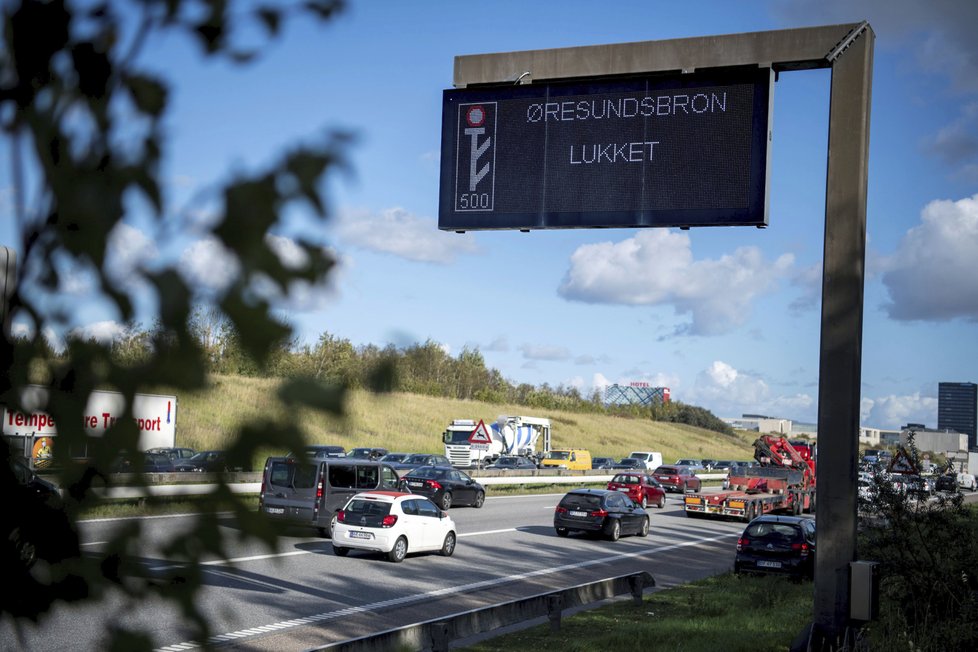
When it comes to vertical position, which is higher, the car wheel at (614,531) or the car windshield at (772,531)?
the car windshield at (772,531)

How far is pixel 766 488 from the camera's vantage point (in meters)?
41.6

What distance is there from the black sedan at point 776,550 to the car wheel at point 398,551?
745 cm

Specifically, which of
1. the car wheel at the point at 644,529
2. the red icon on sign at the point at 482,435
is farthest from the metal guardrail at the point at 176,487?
the red icon on sign at the point at 482,435

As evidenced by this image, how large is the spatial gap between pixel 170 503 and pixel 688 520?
38.7 meters

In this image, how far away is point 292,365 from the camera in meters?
1.62

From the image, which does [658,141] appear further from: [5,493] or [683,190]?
[5,493]

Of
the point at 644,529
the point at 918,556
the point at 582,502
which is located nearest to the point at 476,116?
the point at 918,556

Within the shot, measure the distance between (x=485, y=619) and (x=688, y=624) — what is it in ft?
11.6

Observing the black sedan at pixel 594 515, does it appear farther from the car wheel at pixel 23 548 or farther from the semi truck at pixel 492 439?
the car wheel at pixel 23 548

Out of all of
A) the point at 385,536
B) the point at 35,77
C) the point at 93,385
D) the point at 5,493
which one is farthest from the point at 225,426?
the point at 385,536

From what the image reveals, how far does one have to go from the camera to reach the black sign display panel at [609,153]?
11461 mm

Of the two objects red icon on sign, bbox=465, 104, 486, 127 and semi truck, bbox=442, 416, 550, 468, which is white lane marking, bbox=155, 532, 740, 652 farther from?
semi truck, bbox=442, 416, 550, 468

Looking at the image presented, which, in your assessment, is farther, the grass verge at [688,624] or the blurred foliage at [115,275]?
the grass verge at [688,624]

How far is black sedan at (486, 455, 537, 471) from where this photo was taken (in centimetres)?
5768
